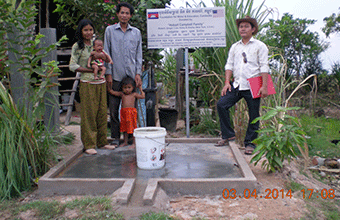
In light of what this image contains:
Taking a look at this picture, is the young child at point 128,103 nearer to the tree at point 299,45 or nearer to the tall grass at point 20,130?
the tall grass at point 20,130

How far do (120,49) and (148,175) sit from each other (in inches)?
73.8

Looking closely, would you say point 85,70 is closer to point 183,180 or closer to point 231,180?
point 183,180

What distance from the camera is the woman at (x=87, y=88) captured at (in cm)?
379

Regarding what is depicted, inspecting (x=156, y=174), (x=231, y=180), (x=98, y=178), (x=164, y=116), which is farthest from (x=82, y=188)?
(x=164, y=116)

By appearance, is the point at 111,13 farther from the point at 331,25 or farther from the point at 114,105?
the point at 331,25

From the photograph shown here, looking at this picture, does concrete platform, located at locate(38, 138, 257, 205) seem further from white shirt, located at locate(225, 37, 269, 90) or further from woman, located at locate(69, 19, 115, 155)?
white shirt, located at locate(225, 37, 269, 90)

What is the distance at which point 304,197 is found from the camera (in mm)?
2812

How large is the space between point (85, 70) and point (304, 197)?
2.86 m

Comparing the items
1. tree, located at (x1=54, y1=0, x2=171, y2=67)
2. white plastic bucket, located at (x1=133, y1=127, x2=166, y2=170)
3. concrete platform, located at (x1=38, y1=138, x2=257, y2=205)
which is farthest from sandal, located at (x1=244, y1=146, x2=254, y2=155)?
tree, located at (x1=54, y1=0, x2=171, y2=67)

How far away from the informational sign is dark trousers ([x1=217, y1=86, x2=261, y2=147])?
950mm

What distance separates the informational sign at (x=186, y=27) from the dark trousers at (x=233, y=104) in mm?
950

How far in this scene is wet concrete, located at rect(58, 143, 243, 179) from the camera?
314cm
